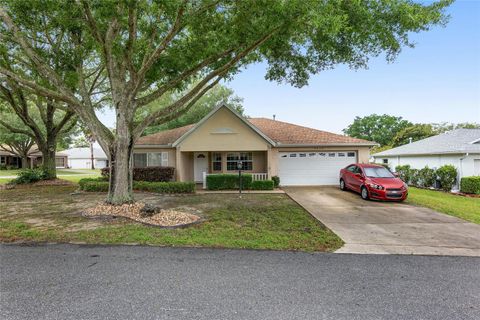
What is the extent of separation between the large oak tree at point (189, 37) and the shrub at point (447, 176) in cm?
A: 1045

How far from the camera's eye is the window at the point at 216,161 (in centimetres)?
1706

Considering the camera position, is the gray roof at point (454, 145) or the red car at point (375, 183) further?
the gray roof at point (454, 145)

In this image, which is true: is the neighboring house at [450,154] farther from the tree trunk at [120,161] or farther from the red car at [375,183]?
the tree trunk at [120,161]

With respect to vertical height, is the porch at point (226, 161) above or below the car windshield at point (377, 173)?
above

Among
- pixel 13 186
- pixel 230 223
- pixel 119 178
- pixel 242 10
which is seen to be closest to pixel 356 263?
pixel 230 223

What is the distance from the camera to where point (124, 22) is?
7863 mm

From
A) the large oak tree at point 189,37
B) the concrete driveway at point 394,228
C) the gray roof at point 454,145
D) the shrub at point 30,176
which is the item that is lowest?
the concrete driveway at point 394,228

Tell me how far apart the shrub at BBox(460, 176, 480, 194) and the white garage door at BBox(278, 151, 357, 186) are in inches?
218

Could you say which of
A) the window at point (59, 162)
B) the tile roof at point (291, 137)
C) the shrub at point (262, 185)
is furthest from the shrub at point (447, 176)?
the window at point (59, 162)

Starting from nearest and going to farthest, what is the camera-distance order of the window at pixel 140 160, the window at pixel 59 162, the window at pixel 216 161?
the window at pixel 140 160 → the window at pixel 216 161 → the window at pixel 59 162

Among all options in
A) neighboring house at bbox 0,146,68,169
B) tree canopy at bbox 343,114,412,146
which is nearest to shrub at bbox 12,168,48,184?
neighboring house at bbox 0,146,68,169

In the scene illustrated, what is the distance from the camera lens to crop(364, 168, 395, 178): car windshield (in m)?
11.8

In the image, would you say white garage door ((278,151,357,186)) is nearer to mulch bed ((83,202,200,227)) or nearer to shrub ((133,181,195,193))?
shrub ((133,181,195,193))

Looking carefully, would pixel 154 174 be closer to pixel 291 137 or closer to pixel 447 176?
pixel 291 137
